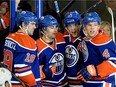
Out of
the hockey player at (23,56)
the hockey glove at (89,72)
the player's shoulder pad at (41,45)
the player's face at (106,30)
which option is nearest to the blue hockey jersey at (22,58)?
the hockey player at (23,56)

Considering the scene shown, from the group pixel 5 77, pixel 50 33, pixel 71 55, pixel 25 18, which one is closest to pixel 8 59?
pixel 5 77

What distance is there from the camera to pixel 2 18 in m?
4.05

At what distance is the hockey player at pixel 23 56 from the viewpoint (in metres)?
3.04

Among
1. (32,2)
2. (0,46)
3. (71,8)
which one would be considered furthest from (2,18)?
(71,8)

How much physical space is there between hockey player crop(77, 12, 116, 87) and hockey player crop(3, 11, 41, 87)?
0.46m

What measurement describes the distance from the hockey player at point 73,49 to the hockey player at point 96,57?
0.46ft

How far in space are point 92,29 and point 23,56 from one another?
0.67 metres

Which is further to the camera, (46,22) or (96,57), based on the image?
(46,22)

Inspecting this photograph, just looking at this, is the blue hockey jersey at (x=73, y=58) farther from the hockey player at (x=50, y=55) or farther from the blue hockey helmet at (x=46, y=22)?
the blue hockey helmet at (x=46, y=22)

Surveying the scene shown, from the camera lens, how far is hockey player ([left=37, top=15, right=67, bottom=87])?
A: 11.0 feet

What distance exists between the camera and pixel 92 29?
3.24 m

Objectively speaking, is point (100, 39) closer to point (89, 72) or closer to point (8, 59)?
point (89, 72)

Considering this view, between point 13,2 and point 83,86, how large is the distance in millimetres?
1112

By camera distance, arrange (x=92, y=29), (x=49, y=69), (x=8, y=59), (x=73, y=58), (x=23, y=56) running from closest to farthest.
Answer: (x=23, y=56) → (x=8, y=59) → (x=92, y=29) → (x=49, y=69) → (x=73, y=58)
